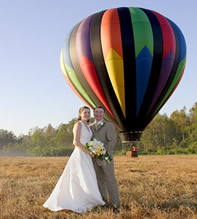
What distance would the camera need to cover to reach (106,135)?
497cm

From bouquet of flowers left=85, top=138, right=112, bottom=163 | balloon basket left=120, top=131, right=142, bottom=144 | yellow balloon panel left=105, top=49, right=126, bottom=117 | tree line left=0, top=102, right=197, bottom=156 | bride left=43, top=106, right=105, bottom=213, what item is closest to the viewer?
bouquet of flowers left=85, top=138, right=112, bottom=163

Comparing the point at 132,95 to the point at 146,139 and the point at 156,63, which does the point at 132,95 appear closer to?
the point at 156,63

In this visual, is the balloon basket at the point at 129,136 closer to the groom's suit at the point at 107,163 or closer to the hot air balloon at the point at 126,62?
the hot air balloon at the point at 126,62

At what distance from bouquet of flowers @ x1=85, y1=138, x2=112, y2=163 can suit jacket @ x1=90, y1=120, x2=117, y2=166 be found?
13 centimetres

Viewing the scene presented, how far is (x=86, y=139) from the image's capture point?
493 centimetres

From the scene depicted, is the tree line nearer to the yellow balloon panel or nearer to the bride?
the yellow balloon panel

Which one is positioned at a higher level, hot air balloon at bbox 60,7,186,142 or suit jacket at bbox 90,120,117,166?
hot air balloon at bbox 60,7,186,142

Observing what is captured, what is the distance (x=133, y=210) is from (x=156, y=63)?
926 cm

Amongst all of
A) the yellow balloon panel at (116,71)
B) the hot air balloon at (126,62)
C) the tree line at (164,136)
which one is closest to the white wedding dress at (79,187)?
the yellow balloon panel at (116,71)

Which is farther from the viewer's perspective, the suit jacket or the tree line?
the tree line

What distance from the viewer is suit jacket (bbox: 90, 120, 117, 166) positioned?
4.90 m

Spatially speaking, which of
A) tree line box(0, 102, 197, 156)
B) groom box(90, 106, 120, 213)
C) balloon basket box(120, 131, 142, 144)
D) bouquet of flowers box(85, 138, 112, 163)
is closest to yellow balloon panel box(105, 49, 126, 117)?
balloon basket box(120, 131, 142, 144)

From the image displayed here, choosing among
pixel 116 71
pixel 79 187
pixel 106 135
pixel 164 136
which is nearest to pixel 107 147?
pixel 106 135

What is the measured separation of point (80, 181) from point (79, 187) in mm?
119
